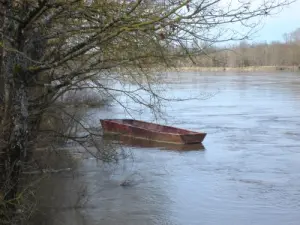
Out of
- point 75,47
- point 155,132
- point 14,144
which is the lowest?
point 155,132

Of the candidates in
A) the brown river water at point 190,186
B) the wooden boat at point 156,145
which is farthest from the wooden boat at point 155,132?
the brown river water at point 190,186

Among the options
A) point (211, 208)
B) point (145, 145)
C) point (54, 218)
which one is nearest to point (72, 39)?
point (54, 218)

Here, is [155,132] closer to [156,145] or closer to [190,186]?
[156,145]

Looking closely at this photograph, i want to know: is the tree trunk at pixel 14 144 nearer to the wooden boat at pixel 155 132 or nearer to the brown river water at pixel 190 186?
the brown river water at pixel 190 186

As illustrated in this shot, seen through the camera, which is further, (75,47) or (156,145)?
(156,145)

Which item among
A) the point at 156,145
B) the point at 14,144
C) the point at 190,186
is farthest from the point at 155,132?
the point at 14,144

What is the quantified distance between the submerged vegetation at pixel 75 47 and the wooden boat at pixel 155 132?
35.8 feet

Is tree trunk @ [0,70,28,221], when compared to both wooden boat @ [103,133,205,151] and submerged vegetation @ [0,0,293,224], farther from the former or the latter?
wooden boat @ [103,133,205,151]

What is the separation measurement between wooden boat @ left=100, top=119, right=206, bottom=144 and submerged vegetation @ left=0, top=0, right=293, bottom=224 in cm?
1092

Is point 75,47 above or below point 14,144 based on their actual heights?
above

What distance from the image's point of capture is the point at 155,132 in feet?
64.2

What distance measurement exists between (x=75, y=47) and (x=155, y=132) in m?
13.9

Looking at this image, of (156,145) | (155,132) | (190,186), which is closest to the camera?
(190,186)

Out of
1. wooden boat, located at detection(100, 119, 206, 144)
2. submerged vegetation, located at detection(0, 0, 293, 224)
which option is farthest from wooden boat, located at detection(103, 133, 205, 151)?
submerged vegetation, located at detection(0, 0, 293, 224)
